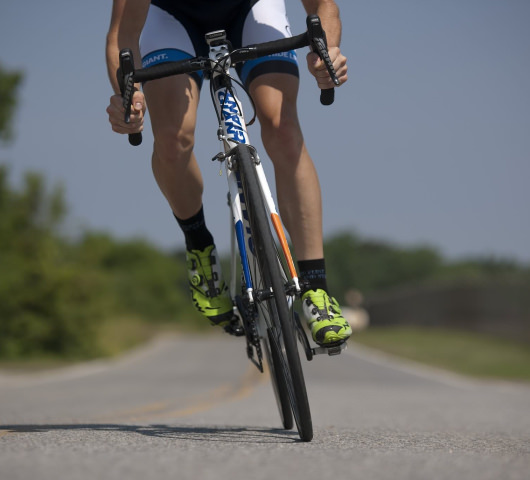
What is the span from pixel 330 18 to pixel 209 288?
4.52ft

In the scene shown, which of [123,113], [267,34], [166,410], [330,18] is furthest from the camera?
[166,410]

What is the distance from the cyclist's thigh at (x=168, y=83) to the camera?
3924mm

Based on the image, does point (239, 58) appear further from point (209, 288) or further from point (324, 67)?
point (209, 288)

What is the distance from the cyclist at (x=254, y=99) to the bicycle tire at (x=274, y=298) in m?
0.27

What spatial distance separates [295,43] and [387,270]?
421ft

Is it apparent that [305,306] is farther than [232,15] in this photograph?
No

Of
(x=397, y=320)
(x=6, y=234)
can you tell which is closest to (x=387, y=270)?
(x=397, y=320)

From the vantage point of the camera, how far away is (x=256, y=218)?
3379 mm

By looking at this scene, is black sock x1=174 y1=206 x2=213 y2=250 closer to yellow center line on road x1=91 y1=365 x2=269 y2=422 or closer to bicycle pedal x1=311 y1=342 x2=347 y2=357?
bicycle pedal x1=311 y1=342 x2=347 y2=357

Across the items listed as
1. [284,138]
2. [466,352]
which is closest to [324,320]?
[284,138]

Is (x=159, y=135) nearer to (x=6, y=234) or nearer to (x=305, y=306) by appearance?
(x=305, y=306)

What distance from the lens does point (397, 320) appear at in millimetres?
61688

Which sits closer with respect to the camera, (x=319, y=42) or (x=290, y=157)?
(x=319, y=42)

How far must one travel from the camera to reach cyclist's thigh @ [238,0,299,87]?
3.89 metres
